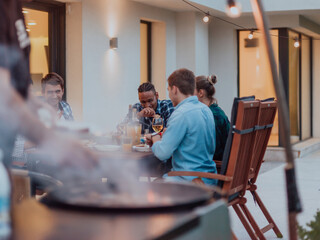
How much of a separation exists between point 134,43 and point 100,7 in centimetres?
103

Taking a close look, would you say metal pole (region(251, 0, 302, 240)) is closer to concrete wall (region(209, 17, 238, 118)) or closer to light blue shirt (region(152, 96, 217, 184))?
light blue shirt (region(152, 96, 217, 184))

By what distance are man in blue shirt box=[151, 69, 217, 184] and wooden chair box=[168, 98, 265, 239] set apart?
0.15 m

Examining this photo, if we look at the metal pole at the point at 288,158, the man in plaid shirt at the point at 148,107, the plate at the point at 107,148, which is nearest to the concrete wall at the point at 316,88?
the man in plaid shirt at the point at 148,107

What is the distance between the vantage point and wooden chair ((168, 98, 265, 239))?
11.0 feet

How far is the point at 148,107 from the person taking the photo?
17.0 feet

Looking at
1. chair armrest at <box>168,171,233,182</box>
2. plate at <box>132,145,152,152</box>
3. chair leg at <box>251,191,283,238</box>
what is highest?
plate at <box>132,145,152,152</box>

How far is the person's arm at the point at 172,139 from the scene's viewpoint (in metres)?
3.57

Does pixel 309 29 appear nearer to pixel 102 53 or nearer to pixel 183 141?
pixel 102 53

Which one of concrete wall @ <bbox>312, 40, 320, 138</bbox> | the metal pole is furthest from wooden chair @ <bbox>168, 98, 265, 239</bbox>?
concrete wall @ <bbox>312, 40, 320, 138</bbox>

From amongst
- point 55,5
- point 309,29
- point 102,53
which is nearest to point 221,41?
point 309,29

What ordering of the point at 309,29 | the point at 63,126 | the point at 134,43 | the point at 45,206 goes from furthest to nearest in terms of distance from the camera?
the point at 309,29 < the point at 134,43 < the point at 63,126 < the point at 45,206

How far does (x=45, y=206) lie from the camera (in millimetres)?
1473

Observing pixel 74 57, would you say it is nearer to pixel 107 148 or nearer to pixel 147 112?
pixel 147 112

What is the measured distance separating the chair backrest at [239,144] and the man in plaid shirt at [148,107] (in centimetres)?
153
